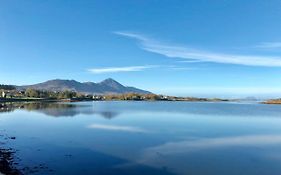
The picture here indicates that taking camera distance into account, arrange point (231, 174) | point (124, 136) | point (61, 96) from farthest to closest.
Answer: point (61, 96) < point (124, 136) < point (231, 174)

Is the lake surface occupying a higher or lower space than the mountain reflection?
lower

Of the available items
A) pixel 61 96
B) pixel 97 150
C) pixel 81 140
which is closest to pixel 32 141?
pixel 81 140

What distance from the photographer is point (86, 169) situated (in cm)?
1798

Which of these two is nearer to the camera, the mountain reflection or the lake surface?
the lake surface

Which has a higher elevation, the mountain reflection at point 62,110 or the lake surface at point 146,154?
the mountain reflection at point 62,110

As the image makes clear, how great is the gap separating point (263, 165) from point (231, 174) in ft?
11.2

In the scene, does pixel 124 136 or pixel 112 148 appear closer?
pixel 112 148

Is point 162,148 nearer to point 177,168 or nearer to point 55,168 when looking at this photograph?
point 177,168

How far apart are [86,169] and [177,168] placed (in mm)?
5200

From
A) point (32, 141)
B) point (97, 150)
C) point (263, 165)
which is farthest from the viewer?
point (32, 141)

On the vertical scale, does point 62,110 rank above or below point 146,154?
above

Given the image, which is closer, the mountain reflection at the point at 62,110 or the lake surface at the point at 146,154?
the lake surface at the point at 146,154

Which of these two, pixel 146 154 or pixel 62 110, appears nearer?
pixel 146 154

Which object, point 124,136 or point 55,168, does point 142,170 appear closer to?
point 55,168
